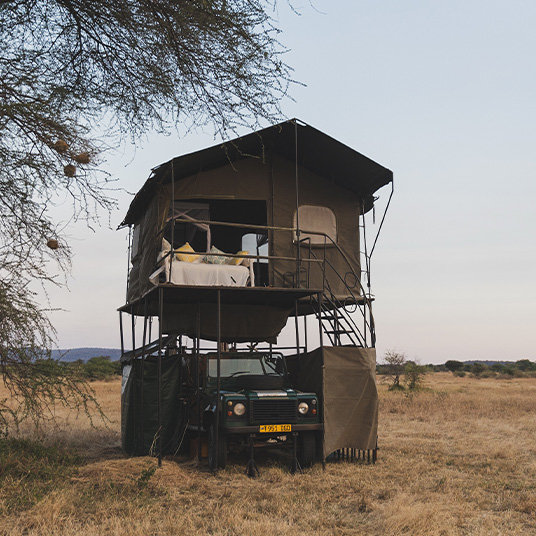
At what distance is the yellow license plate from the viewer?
1057 cm

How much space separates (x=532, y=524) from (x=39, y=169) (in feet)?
21.6

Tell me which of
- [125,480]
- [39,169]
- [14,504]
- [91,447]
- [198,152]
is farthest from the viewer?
[91,447]

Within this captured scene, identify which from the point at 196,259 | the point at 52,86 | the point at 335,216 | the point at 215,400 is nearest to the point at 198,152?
the point at 196,259

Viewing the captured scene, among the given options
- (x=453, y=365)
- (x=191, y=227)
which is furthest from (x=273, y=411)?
(x=453, y=365)

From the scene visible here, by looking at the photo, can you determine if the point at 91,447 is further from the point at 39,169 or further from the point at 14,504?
the point at 39,169

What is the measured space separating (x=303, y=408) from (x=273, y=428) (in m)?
0.67

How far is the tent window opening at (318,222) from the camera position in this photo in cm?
1387

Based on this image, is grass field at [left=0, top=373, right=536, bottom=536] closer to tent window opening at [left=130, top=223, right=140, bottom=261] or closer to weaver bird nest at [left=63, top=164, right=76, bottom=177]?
weaver bird nest at [left=63, top=164, right=76, bottom=177]

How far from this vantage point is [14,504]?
7855mm

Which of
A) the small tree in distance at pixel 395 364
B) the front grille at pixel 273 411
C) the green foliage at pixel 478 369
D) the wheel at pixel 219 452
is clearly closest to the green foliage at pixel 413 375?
the small tree in distance at pixel 395 364

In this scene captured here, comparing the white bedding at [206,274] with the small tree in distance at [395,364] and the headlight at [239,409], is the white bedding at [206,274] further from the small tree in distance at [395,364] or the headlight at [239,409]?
the small tree in distance at [395,364]

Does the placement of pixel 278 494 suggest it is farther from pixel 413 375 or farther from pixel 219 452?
pixel 413 375

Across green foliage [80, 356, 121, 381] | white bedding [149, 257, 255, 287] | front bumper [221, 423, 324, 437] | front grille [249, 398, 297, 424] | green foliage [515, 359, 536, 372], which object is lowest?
green foliage [515, 359, 536, 372]

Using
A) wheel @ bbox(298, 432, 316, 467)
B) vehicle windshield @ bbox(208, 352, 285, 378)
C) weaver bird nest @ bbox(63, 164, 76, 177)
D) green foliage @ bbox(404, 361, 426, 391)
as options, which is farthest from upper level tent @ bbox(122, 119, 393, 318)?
green foliage @ bbox(404, 361, 426, 391)
